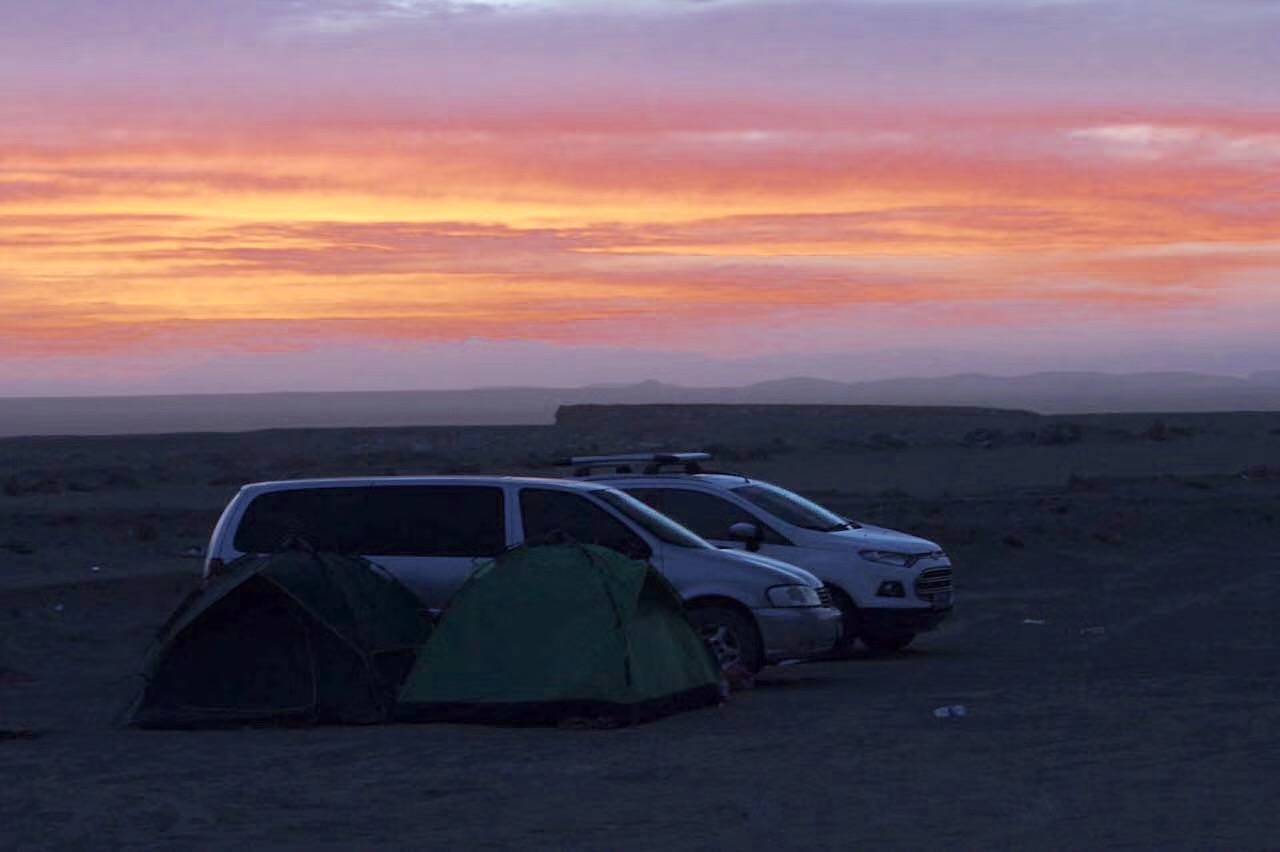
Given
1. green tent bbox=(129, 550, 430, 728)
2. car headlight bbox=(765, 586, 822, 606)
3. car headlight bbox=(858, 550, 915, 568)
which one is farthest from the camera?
car headlight bbox=(858, 550, 915, 568)

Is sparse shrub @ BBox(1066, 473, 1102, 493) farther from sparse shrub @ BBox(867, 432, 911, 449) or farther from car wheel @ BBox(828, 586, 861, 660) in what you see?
sparse shrub @ BBox(867, 432, 911, 449)

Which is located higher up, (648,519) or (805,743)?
(648,519)

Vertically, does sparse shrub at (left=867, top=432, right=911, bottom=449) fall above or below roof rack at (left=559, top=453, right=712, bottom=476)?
below

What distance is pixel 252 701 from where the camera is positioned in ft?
46.6

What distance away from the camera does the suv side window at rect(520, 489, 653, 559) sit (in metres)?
15.6

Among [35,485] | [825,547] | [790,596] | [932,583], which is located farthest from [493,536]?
[35,485]

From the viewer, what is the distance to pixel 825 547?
18.3m

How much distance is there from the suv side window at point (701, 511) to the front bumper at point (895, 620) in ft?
3.47

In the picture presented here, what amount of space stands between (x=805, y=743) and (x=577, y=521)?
3.76m

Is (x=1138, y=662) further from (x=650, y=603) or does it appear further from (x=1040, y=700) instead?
(x=650, y=603)

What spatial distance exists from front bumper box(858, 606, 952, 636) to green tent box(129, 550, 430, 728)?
531 centimetres

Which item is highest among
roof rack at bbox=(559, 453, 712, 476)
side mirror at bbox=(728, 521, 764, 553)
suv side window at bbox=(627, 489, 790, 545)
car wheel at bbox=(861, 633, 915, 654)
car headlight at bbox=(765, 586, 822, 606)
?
roof rack at bbox=(559, 453, 712, 476)

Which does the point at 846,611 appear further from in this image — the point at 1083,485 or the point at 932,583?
the point at 1083,485

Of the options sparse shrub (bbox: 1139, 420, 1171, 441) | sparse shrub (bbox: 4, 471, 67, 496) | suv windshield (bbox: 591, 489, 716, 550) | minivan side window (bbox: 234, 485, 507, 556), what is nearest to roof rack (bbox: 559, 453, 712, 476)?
suv windshield (bbox: 591, 489, 716, 550)
